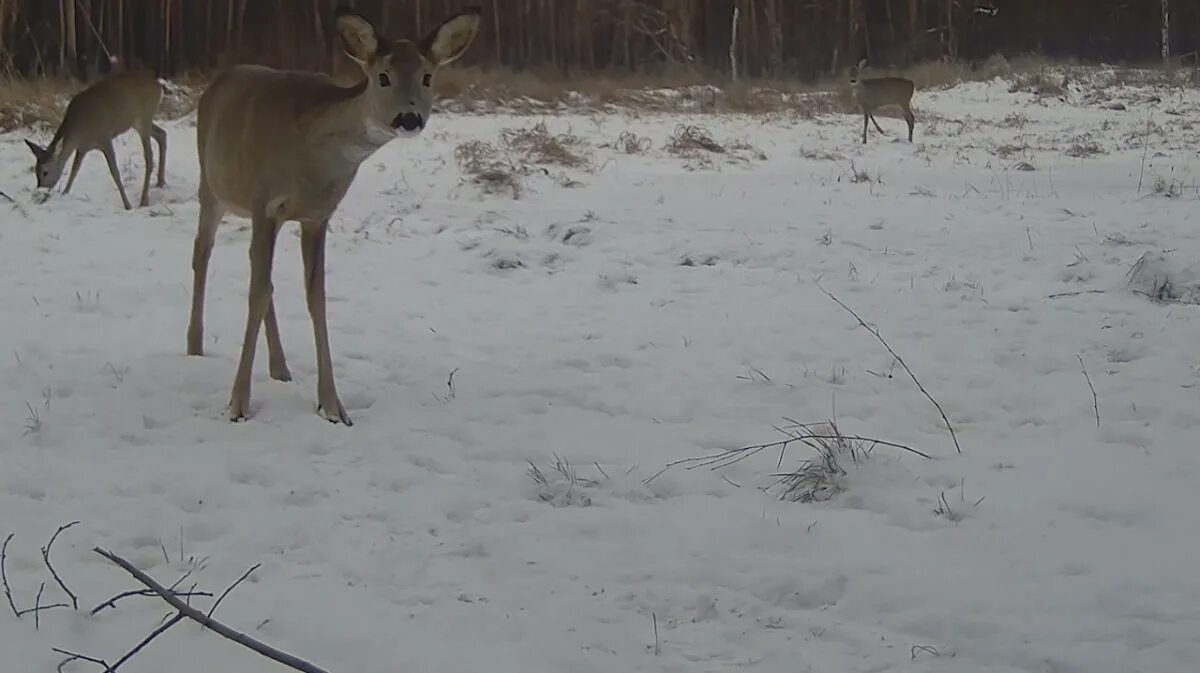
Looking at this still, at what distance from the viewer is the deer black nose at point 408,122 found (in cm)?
385

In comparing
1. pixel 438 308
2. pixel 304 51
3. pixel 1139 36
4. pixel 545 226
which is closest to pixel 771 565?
pixel 438 308

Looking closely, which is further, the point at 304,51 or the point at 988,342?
the point at 304,51

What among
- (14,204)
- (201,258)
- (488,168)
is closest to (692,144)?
(488,168)

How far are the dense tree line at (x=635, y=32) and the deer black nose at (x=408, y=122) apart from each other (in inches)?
623

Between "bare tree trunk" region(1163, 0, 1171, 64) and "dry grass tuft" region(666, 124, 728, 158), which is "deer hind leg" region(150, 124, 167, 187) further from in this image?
"bare tree trunk" region(1163, 0, 1171, 64)

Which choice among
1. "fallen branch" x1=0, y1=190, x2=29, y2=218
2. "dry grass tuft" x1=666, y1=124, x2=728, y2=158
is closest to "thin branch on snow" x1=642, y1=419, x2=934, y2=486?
"fallen branch" x1=0, y1=190, x2=29, y2=218

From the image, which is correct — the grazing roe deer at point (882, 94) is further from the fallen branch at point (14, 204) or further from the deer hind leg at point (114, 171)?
the fallen branch at point (14, 204)

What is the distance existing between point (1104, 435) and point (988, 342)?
1.30 meters

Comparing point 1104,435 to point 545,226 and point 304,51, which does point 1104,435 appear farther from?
point 304,51

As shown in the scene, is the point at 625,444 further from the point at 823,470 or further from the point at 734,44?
the point at 734,44

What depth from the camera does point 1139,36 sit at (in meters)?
28.7

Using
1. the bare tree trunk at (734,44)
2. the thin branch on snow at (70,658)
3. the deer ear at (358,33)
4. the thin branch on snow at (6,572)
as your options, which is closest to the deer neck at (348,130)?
the deer ear at (358,33)

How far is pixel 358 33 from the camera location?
13.3 ft

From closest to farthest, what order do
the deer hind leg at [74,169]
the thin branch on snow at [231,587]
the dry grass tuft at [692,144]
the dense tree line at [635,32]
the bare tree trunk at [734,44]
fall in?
the thin branch on snow at [231,587]
the deer hind leg at [74,169]
the dry grass tuft at [692,144]
the dense tree line at [635,32]
the bare tree trunk at [734,44]
